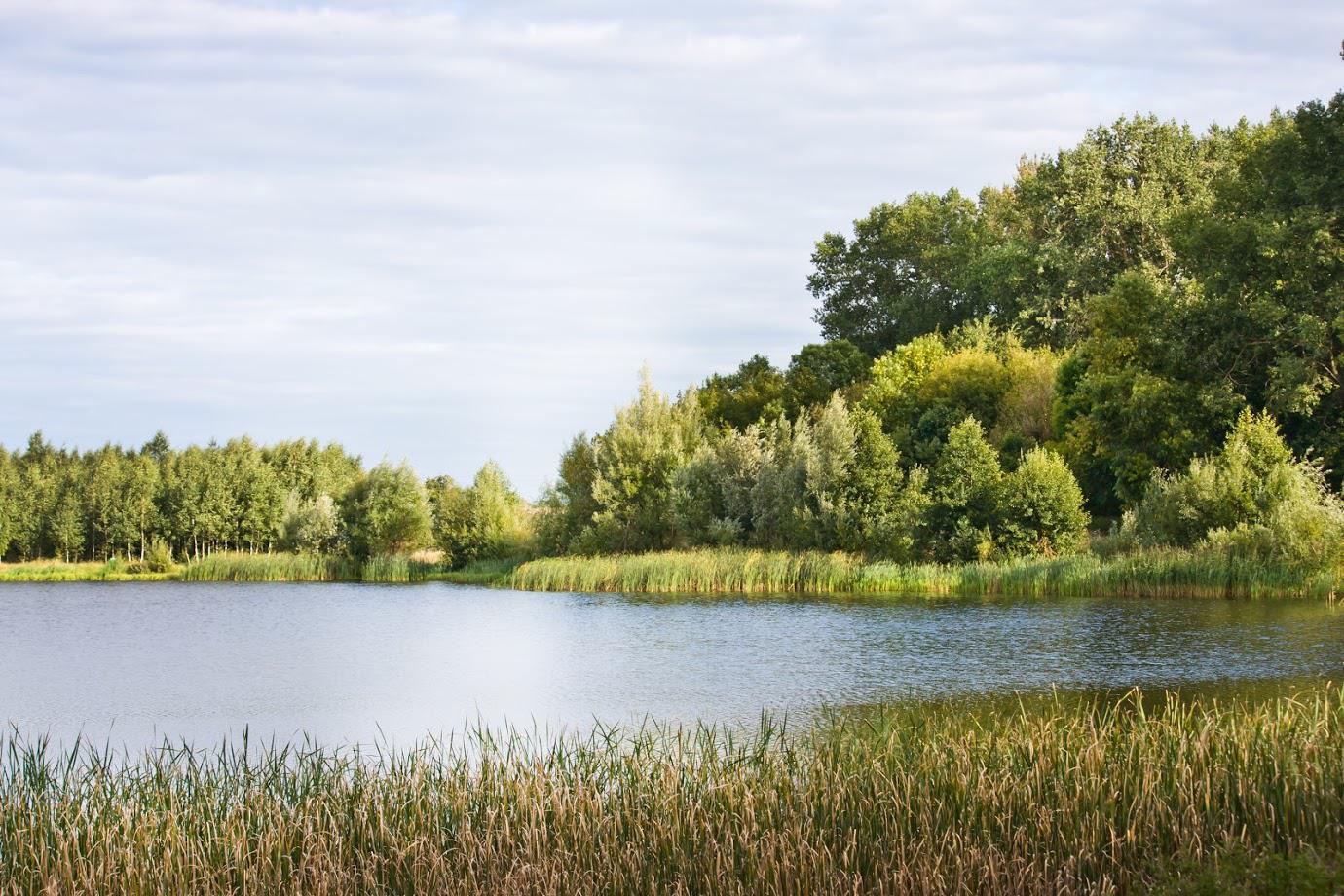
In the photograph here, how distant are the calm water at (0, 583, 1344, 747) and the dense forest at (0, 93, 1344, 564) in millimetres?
6365

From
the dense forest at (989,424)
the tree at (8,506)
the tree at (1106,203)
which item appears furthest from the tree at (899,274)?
the tree at (8,506)

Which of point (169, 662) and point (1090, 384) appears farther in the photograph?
point (1090, 384)

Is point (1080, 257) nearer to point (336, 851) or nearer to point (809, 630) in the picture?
point (809, 630)

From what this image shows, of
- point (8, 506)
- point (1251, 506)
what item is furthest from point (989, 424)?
point (8, 506)

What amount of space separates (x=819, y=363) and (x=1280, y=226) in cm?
2540

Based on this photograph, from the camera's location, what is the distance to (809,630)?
23.7m

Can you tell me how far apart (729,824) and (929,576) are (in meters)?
26.0

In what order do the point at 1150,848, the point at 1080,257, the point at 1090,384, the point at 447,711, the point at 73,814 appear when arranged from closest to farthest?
the point at 1150,848 → the point at 73,814 → the point at 447,711 → the point at 1090,384 → the point at 1080,257

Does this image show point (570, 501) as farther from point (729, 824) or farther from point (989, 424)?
point (729, 824)

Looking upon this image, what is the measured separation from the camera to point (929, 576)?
32.5 metres

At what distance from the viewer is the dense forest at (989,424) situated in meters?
31.9

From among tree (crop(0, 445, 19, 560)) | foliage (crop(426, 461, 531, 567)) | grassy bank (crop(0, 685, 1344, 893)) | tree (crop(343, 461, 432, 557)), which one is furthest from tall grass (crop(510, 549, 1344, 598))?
tree (crop(0, 445, 19, 560))

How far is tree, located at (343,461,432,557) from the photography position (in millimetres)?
53219

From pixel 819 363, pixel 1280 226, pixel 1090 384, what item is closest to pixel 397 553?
pixel 819 363
